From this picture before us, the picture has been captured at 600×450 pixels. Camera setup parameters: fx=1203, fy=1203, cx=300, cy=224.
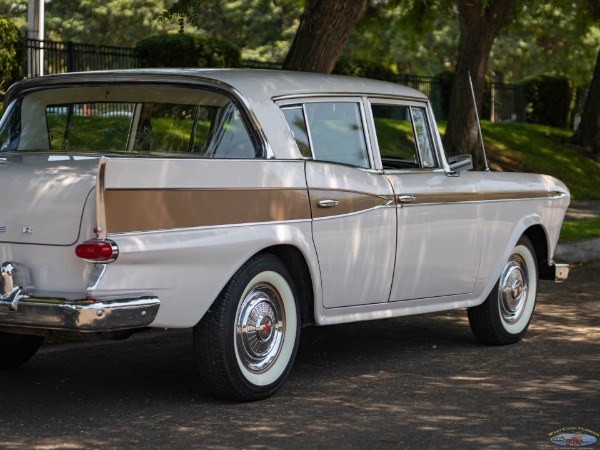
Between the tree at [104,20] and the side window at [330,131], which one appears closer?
the side window at [330,131]

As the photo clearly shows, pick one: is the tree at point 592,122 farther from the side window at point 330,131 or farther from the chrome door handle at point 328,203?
the chrome door handle at point 328,203

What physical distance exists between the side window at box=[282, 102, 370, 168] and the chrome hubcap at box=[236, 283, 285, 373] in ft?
2.97

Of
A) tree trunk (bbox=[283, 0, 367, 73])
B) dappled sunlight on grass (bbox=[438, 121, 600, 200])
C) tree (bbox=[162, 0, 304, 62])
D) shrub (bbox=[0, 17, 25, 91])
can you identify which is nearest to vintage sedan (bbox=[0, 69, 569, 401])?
tree trunk (bbox=[283, 0, 367, 73])

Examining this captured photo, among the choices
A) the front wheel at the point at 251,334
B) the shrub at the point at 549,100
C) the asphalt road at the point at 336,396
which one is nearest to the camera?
the asphalt road at the point at 336,396

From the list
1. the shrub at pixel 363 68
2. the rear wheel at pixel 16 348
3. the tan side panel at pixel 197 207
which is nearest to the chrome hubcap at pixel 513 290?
the tan side panel at pixel 197 207

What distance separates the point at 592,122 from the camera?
2947 centimetres

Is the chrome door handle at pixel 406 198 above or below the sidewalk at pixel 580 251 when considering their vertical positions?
above

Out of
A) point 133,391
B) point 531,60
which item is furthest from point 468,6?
point 531,60

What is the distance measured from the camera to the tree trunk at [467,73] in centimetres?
2133

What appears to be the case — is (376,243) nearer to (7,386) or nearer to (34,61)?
(7,386)

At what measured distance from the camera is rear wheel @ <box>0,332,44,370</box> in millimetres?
7332

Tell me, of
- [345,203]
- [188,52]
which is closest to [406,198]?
[345,203]

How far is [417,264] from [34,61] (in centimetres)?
1713

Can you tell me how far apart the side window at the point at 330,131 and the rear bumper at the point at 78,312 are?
1.62 metres
